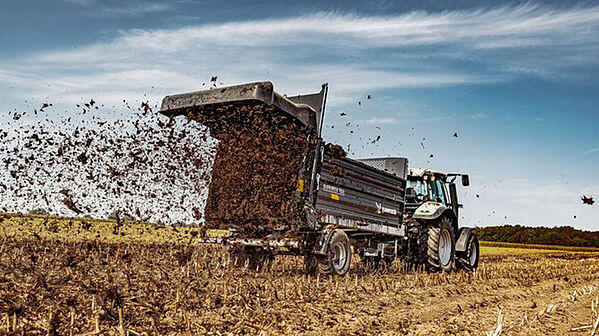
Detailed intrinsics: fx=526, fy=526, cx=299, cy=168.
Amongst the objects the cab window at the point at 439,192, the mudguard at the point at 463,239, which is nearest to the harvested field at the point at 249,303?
the mudguard at the point at 463,239

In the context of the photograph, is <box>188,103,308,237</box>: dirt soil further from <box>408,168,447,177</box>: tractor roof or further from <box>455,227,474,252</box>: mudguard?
<box>455,227,474,252</box>: mudguard

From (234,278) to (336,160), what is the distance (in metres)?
2.66

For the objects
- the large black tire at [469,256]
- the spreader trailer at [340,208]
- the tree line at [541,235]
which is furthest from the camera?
the tree line at [541,235]

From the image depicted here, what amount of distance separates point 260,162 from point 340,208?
1.78 m

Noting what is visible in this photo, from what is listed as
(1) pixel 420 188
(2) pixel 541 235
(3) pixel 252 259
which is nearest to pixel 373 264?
(1) pixel 420 188

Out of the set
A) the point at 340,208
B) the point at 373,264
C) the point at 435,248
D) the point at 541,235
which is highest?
the point at 541,235

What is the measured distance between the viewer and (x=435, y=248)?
11375mm

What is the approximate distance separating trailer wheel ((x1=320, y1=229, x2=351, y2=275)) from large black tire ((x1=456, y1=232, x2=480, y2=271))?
471 centimetres

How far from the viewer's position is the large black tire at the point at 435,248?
11344 mm

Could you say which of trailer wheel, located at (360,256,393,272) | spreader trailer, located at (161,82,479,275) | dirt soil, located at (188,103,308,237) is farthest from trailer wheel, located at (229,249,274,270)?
trailer wheel, located at (360,256,393,272)

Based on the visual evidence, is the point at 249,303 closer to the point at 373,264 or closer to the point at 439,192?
the point at 373,264

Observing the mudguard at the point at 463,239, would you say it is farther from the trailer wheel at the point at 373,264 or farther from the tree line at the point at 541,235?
the tree line at the point at 541,235

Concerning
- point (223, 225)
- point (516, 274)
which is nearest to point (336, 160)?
point (223, 225)

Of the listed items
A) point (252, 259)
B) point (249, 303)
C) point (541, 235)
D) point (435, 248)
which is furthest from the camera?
point (541, 235)
